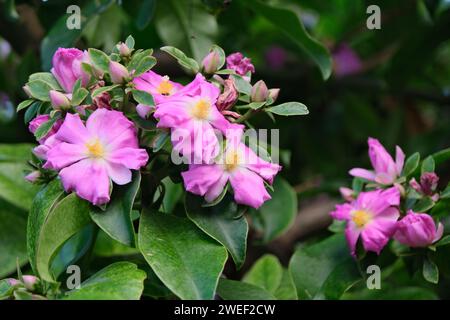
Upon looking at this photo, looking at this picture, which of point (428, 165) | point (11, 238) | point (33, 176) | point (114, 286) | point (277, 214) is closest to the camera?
point (114, 286)

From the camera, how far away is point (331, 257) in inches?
40.9

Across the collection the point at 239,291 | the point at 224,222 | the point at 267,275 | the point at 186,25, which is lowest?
the point at 267,275

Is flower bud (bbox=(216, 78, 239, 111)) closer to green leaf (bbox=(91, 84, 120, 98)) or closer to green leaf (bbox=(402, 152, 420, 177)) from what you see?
green leaf (bbox=(91, 84, 120, 98))

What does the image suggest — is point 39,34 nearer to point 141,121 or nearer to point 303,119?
point 303,119

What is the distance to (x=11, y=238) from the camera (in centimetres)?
112

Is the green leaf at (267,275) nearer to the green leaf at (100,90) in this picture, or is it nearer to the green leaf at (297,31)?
the green leaf at (297,31)

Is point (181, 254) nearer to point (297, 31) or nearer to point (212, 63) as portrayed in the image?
point (212, 63)

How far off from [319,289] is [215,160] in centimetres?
30

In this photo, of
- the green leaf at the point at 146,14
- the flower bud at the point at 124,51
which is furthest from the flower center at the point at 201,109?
the green leaf at the point at 146,14

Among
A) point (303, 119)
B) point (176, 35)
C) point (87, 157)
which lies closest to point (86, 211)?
point (87, 157)

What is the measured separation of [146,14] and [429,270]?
59 cm

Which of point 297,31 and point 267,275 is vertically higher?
point 297,31

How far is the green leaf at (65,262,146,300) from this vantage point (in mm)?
723

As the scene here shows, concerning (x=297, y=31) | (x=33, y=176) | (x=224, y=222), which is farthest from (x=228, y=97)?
(x=297, y=31)
